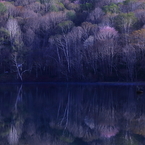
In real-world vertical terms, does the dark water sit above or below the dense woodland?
below

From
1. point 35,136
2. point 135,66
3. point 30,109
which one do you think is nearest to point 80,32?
point 135,66

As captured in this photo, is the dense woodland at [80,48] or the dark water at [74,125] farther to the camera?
the dense woodland at [80,48]

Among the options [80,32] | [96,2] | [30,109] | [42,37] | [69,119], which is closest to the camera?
[69,119]

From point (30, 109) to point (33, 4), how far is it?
68.5 meters

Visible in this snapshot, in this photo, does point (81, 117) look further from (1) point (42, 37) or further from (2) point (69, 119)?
(1) point (42, 37)

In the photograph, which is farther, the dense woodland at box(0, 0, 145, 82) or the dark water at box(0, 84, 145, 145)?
the dense woodland at box(0, 0, 145, 82)

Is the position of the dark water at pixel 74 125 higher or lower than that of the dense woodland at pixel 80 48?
lower

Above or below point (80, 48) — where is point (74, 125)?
below

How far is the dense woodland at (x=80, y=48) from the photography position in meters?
49.0

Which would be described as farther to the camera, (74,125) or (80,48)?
(80,48)

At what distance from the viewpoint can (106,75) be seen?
49875 millimetres

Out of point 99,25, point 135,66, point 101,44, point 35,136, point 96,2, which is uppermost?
point 96,2

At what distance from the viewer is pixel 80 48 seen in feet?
174

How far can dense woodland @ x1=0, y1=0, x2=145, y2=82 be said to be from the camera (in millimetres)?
48969
